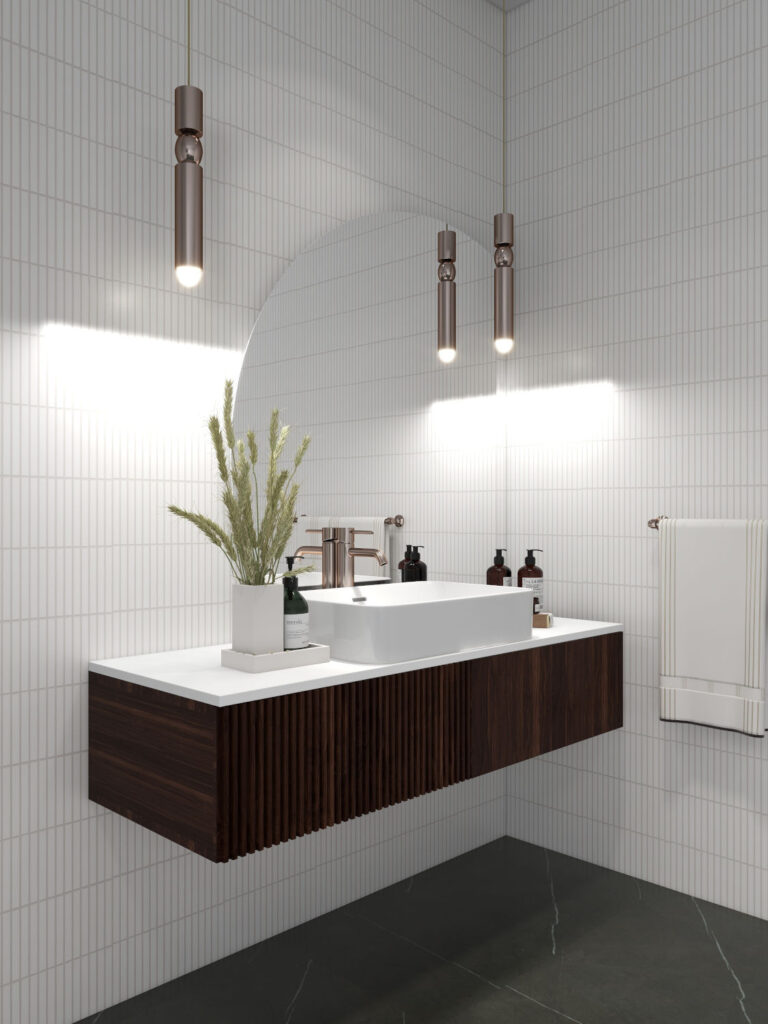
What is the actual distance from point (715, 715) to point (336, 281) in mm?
1605

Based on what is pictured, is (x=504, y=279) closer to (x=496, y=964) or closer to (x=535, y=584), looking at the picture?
(x=535, y=584)

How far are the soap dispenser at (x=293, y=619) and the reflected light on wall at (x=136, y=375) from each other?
51 cm

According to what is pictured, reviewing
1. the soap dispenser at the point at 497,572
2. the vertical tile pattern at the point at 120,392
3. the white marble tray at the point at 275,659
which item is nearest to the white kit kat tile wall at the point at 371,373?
the vertical tile pattern at the point at 120,392

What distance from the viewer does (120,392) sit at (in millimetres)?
1996

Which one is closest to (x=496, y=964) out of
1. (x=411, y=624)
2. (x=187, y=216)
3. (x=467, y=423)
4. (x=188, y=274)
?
(x=411, y=624)

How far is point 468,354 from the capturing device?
9.18 ft

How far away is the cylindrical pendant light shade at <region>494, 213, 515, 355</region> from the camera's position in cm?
260

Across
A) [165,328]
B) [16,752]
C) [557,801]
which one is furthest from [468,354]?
[16,752]

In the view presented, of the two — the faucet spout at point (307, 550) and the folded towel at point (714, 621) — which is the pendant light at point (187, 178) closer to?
the faucet spout at point (307, 550)

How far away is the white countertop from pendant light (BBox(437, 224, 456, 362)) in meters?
0.96

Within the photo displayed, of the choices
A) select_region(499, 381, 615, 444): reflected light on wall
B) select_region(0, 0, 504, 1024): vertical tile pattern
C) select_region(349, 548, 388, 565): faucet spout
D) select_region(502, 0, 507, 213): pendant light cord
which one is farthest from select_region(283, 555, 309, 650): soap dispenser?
select_region(502, 0, 507, 213): pendant light cord

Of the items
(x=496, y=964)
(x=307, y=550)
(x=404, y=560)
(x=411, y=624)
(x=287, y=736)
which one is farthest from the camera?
(x=404, y=560)

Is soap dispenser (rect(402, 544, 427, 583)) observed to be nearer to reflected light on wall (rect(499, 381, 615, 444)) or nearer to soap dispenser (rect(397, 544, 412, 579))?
soap dispenser (rect(397, 544, 412, 579))

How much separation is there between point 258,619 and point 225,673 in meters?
0.13
